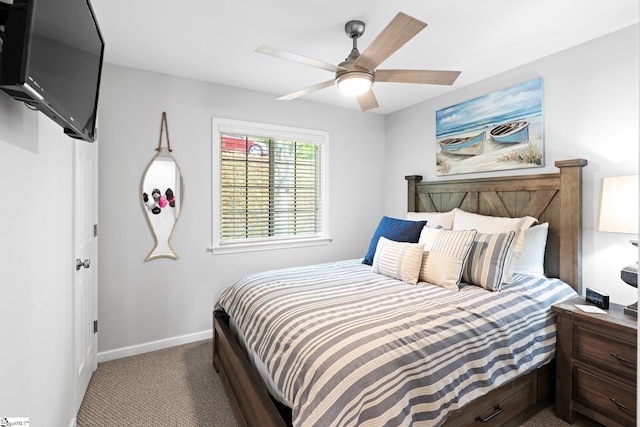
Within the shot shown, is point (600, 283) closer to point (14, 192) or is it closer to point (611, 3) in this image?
point (611, 3)

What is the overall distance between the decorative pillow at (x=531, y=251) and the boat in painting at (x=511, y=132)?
808 millimetres

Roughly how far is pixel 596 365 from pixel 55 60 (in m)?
2.99

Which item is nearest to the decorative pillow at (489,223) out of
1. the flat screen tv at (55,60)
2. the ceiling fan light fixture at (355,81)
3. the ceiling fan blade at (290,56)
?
the ceiling fan light fixture at (355,81)

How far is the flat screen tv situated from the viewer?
2.56 ft

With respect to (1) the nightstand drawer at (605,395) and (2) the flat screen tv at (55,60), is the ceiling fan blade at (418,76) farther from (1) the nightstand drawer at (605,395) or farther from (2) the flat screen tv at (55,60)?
(1) the nightstand drawer at (605,395)

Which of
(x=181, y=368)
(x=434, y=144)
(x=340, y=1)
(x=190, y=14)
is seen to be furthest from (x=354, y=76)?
(x=181, y=368)

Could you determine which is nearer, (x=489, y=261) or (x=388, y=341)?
(x=388, y=341)

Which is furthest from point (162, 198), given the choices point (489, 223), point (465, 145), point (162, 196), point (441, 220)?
point (465, 145)

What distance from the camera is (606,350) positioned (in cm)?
179

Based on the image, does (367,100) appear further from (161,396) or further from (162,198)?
(161,396)

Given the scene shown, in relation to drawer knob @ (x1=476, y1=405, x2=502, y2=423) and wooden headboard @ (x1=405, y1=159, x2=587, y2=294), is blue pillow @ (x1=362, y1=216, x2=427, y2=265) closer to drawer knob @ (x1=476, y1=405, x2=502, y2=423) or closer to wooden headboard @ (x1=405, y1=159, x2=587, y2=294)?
wooden headboard @ (x1=405, y1=159, x2=587, y2=294)

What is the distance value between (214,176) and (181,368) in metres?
1.77

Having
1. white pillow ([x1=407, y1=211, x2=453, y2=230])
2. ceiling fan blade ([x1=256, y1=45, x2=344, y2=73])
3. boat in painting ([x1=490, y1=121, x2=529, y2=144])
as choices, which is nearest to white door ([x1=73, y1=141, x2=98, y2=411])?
ceiling fan blade ([x1=256, y1=45, x2=344, y2=73])

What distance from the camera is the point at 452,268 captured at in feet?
7.30
